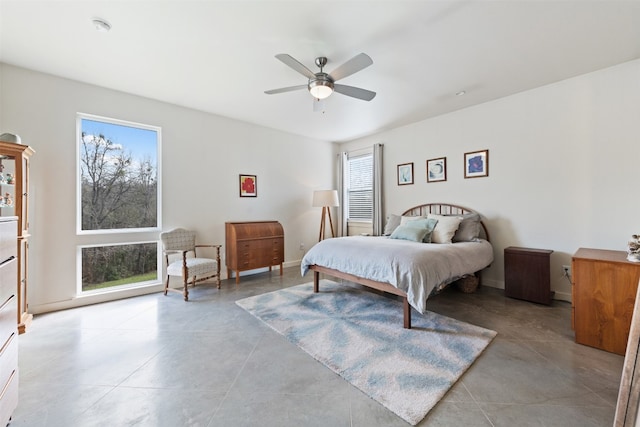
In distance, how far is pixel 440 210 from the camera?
4418 mm

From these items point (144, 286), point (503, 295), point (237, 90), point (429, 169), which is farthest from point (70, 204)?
point (503, 295)

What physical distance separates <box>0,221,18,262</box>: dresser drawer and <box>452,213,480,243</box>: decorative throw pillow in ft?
→ 14.2

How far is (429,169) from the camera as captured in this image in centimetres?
456

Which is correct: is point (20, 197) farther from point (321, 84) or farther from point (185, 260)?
point (321, 84)

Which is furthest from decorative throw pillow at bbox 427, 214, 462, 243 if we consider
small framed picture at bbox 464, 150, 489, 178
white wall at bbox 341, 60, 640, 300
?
small framed picture at bbox 464, 150, 489, 178

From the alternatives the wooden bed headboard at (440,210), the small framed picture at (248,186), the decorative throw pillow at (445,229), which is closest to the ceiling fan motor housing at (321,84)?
the decorative throw pillow at (445,229)

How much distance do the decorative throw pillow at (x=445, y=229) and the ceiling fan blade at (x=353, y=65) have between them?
251 cm

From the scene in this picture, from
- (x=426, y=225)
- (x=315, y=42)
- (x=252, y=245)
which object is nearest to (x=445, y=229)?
(x=426, y=225)

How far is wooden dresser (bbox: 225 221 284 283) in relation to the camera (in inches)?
166

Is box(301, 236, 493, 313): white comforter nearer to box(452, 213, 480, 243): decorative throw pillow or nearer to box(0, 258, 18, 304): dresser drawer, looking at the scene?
box(452, 213, 480, 243): decorative throw pillow

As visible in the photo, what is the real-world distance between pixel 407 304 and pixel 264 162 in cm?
369

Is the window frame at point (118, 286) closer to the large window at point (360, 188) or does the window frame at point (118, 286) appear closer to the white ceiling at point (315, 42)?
the white ceiling at point (315, 42)

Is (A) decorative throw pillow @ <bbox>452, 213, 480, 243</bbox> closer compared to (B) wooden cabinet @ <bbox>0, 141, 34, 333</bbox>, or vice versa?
(B) wooden cabinet @ <bbox>0, 141, 34, 333</bbox>

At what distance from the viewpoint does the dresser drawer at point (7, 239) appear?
1.23 m
